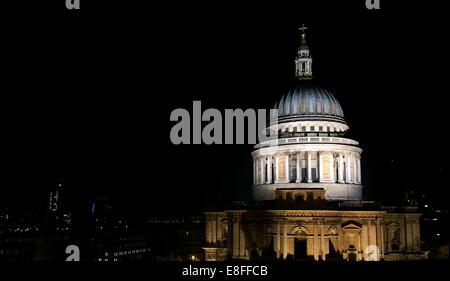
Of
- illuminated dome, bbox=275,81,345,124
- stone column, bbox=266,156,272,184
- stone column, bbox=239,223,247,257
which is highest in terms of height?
illuminated dome, bbox=275,81,345,124

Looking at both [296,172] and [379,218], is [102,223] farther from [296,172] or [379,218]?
[379,218]

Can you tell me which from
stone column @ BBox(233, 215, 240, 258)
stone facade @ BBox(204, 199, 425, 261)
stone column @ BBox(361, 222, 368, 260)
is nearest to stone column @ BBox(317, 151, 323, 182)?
stone facade @ BBox(204, 199, 425, 261)

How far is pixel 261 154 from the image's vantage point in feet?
208

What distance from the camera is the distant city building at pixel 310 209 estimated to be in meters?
45.5

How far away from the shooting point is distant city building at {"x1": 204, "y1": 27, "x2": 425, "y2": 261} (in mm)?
45500

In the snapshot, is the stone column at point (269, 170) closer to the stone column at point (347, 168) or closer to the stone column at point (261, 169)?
the stone column at point (261, 169)

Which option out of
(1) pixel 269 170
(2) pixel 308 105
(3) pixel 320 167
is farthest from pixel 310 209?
(2) pixel 308 105

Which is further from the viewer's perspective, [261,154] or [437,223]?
[437,223]

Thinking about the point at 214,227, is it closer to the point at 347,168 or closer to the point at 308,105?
the point at 347,168

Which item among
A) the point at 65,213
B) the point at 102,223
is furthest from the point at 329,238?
the point at 65,213

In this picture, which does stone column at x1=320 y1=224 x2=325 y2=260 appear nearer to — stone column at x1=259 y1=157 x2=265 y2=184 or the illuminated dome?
stone column at x1=259 y1=157 x2=265 y2=184

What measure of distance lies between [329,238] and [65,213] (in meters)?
76.2
